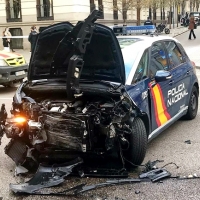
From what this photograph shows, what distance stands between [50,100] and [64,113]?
2.35 feet

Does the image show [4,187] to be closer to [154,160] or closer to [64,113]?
[64,113]

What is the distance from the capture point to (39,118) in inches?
169

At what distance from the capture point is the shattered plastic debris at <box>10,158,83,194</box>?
13.6ft

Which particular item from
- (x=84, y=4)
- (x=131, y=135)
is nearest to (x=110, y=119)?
(x=131, y=135)

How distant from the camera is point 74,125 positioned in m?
4.10

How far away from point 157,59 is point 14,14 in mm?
24462

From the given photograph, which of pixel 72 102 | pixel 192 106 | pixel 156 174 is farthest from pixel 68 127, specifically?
pixel 192 106

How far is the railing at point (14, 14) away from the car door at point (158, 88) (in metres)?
23.7

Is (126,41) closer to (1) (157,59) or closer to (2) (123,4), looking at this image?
(1) (157,59)

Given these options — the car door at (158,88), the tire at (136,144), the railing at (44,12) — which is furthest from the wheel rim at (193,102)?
the railing at (44,12)

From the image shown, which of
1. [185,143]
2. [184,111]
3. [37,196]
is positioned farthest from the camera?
[184,111]

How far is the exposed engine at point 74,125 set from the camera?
4121mm

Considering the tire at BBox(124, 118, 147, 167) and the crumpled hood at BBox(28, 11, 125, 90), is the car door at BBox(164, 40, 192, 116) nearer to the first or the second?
the tire at BBox(124, 118, 147, 167)

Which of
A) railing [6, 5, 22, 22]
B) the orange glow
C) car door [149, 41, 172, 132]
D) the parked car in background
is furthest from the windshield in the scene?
railing [6, 5, 22, 22]
